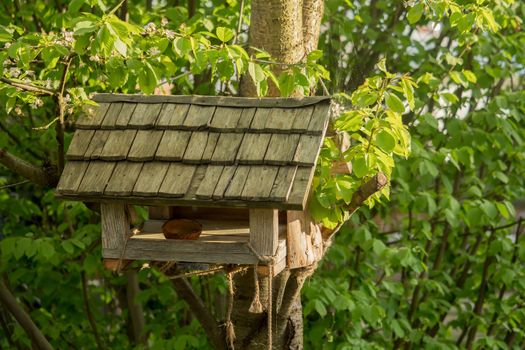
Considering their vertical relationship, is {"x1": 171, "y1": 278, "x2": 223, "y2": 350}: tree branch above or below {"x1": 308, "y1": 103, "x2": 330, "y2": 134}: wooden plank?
below

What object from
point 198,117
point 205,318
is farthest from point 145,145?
point 205,318

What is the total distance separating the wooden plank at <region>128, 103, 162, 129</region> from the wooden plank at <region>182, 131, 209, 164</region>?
157 mm

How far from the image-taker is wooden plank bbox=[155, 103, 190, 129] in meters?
2.68

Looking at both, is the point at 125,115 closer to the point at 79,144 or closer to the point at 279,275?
the point at 79,144

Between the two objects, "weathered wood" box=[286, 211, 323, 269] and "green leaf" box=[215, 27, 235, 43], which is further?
"weathered wood" box=[286, 211, 323, 269]

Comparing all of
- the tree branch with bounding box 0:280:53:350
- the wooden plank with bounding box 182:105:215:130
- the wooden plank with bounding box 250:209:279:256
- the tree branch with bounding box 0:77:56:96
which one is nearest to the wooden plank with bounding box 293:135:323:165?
the wooden plank with bounding box 250:209:279:256

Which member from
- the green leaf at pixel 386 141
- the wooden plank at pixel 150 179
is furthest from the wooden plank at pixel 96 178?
the green leaf at pixel 386 141

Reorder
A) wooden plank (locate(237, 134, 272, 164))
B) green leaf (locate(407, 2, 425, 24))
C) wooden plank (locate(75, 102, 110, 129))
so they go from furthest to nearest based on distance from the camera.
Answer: green leaf (locate(407, 2, 425, 24)), wooden plank (locate(75, 102, 110, 129)), wooden plank (locate(237, 134, 272, 164))

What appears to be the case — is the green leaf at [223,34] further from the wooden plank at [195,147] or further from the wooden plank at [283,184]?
the wooden plank at [283,184]

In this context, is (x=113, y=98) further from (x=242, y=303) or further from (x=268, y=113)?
(x=242, y=303)

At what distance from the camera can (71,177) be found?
2.65 meters

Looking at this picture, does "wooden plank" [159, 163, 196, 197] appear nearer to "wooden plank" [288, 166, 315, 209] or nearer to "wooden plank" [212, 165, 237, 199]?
"wooden plank" [212, 165, 237, 199]

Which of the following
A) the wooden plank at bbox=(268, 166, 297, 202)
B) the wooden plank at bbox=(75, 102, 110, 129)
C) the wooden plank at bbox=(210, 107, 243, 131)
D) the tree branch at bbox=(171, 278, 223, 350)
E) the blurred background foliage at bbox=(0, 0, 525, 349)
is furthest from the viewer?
the blurred background foliage at bbox=(0, 0, 525, 349)

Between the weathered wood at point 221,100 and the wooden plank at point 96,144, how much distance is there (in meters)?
0.14
